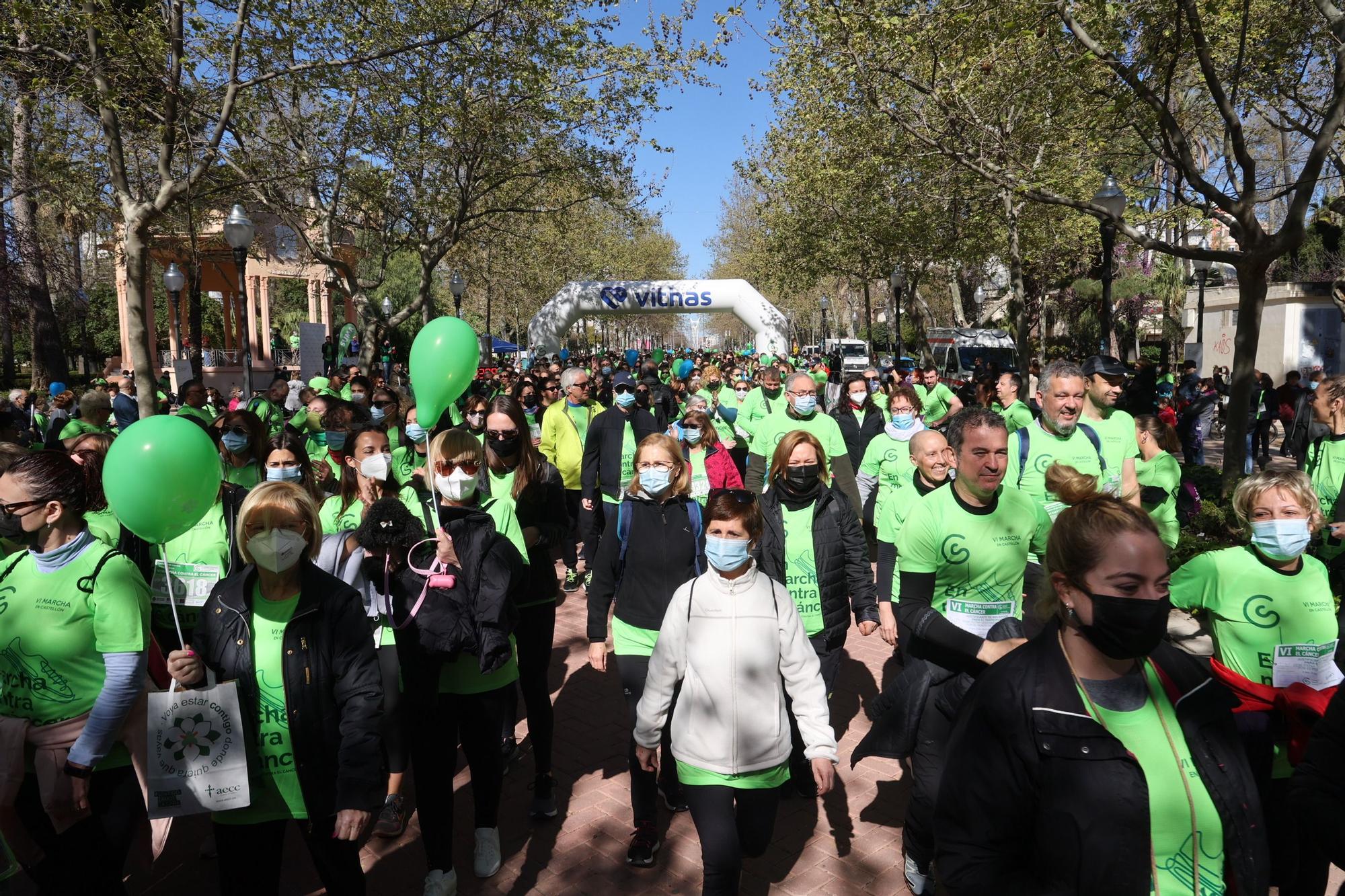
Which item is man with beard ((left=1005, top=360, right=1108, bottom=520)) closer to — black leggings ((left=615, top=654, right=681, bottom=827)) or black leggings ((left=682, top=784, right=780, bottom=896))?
black leggings ((left=615, top=654, right=681, bottom=827))

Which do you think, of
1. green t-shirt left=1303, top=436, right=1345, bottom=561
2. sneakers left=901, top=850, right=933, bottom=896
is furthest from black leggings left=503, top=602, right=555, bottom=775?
green t-shirt left=1303, top=436, right=1345, bottom=561

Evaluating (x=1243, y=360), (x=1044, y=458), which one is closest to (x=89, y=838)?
(x=1044, y=458)

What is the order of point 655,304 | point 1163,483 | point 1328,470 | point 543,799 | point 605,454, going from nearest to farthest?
point 543,799 → point 1328,470 → point 1163,483 → point 605,454 → point 655,304

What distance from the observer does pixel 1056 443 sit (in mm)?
5355

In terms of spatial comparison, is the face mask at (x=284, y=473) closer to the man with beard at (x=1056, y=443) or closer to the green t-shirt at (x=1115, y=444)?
the man with beard at (x=1056, y=443)

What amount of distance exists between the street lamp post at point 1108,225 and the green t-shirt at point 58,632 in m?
9.09

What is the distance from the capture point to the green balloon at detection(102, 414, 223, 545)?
296cm

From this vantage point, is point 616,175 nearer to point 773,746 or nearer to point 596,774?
point 596,774

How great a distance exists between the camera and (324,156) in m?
17.9

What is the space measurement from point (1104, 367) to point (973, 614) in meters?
2.84

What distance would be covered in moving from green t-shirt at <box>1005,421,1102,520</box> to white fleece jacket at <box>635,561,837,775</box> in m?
2.54

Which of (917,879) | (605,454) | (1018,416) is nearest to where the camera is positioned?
(917,879)

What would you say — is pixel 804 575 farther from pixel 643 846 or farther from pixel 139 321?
pixel 139 321

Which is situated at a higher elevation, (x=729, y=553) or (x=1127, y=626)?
(x=1127, y=626)
